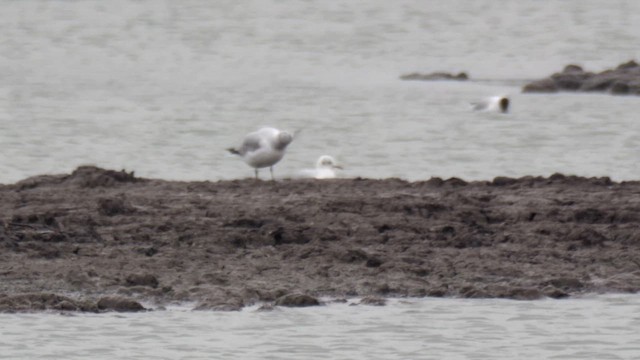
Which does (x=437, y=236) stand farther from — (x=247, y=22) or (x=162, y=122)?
(x=247, y=22)

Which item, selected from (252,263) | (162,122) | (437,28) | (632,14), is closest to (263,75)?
(162,122)

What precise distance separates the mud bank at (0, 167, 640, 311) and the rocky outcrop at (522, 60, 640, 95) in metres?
14.7

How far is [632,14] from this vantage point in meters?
51.3

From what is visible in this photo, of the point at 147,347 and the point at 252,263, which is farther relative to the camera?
the point at 252,263

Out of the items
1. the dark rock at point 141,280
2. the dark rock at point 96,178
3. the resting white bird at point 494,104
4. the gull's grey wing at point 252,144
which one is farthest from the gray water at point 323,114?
the dark rock at point 96,178

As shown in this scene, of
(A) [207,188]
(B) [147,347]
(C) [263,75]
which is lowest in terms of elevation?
(B) [147,347]

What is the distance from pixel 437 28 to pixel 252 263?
34852mm

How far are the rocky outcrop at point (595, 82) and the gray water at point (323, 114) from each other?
1.42 feet

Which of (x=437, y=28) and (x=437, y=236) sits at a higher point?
(x=437, y=28)

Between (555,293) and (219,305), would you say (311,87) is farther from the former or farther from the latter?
(219,305)

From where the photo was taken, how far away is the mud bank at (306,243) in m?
12.2

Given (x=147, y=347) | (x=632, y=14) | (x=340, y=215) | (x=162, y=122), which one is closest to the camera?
(x=147, y=347)

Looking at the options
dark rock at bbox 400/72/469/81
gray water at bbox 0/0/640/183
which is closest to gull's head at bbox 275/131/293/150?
gray water at bbox 0/0/640/183

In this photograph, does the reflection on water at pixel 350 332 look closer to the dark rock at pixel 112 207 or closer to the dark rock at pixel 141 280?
the dark rock at pixel 141 280
